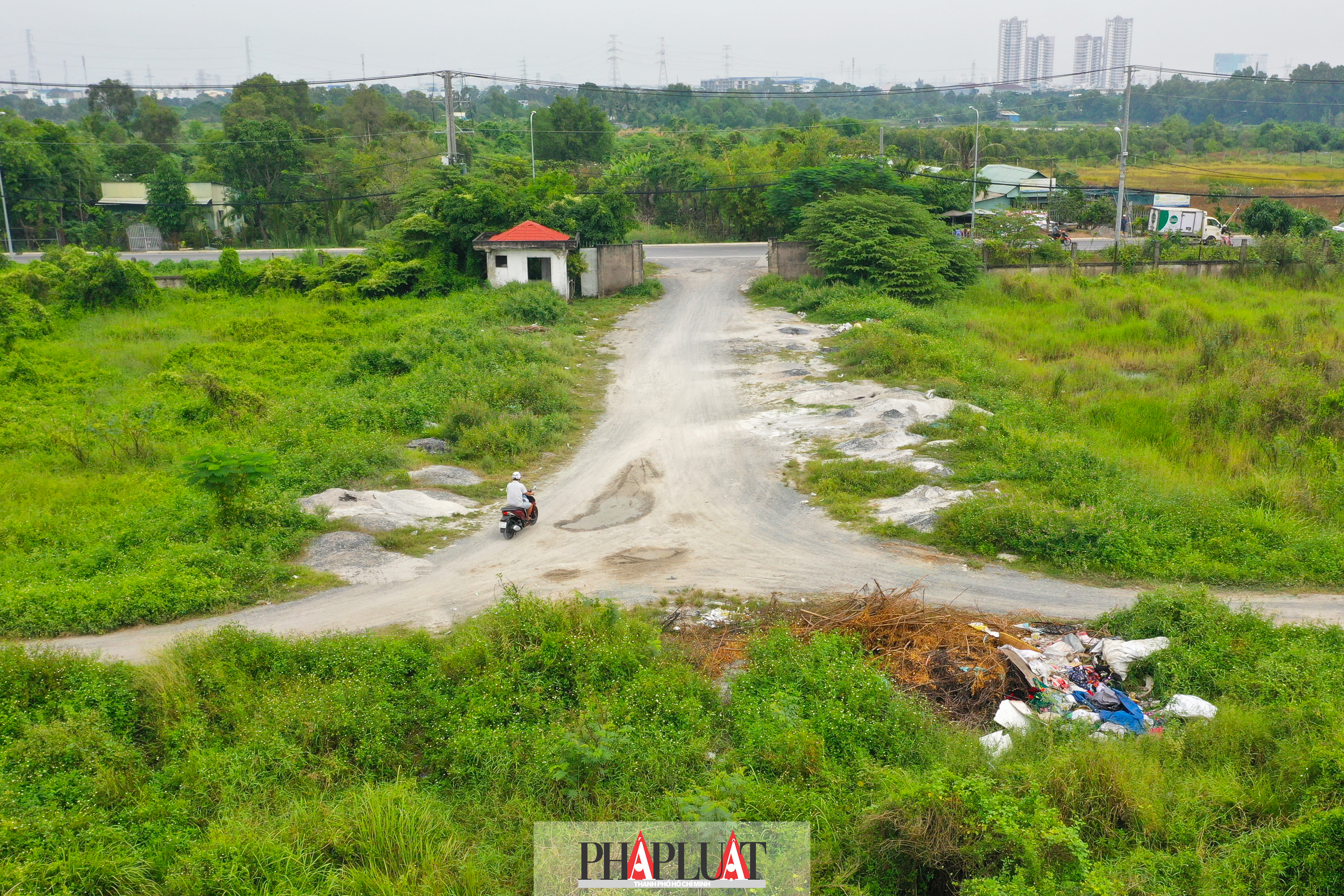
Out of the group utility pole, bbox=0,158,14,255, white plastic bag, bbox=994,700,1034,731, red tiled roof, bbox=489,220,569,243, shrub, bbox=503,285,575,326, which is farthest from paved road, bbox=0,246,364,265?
white plastic bag, bbox=994,700,1034,731

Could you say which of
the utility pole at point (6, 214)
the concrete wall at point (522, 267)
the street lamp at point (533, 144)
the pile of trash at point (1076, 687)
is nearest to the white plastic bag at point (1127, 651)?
the pile of trash at point (1076, 687)

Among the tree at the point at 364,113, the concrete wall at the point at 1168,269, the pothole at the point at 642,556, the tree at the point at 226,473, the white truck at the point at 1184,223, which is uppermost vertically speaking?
the tree at the point at 364,113

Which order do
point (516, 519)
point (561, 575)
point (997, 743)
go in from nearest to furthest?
1. point (997, 743)
2. point (561, 575)
3. point (516, 519)

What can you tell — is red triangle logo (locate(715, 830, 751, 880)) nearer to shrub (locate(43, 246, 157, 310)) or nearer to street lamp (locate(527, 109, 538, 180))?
shrub (locate(43, 246, 157, 310))

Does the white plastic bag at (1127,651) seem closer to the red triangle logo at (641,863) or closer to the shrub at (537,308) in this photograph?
the red triangle logo at (641,863)

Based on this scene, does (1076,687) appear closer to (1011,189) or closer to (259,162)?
(259,162)

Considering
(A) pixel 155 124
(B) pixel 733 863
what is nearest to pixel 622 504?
(B) pixel 733 863
